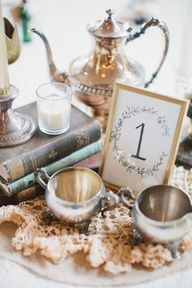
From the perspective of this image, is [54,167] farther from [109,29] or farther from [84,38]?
[84,38]

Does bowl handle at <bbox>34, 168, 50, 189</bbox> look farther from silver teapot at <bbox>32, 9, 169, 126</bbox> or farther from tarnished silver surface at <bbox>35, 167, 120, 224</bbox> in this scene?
silver teapot at <bbox>32, 9, 169, 126</bbox>

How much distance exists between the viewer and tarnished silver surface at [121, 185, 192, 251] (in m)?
0.68

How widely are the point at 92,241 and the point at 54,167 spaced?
184 millimetres

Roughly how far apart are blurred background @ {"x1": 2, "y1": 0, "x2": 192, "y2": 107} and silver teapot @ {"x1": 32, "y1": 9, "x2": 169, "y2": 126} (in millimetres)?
101

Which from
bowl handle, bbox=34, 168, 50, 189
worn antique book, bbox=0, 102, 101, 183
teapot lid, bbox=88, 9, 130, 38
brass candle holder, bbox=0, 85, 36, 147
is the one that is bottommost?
bowl handle, bbox=34, 168, 50, 189

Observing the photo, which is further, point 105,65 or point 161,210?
point 105,65

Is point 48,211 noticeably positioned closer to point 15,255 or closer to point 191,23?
point 15,255

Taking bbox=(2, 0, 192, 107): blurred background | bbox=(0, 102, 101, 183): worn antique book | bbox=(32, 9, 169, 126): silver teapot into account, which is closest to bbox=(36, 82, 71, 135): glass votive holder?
bbox=(0, 102, 101, 183): worn antique book

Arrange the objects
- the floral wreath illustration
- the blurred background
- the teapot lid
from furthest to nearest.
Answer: the blurred background → the teapot lid → the floral wreath illustration

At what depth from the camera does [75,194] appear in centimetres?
79

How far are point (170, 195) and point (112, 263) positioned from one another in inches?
5.8

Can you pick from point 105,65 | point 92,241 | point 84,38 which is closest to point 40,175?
point 92,241

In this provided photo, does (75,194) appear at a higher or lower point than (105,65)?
lower

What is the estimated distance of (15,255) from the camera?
2.37ft
